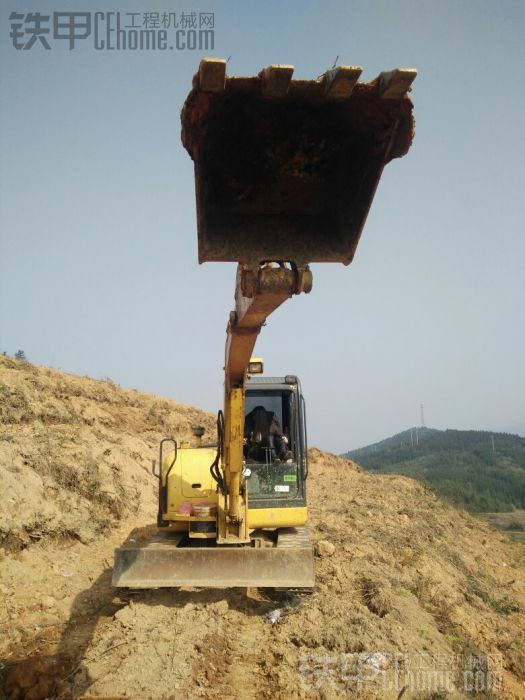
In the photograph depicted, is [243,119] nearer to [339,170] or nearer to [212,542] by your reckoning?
[339,170]

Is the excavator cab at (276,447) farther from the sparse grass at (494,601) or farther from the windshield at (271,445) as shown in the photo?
the sparse grass at (494,601)

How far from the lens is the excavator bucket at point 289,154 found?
2.40m

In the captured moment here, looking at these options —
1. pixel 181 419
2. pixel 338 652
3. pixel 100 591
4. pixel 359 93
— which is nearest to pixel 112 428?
pixel 181 419

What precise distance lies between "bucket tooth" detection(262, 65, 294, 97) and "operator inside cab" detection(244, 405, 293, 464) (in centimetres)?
533

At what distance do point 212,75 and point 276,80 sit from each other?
0.99 feet

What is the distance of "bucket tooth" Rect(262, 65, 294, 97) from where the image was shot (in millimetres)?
2275

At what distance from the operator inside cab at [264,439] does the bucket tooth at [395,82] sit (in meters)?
5.36

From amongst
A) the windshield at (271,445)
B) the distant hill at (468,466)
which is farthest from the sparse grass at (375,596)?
the distant hill at (468,466)

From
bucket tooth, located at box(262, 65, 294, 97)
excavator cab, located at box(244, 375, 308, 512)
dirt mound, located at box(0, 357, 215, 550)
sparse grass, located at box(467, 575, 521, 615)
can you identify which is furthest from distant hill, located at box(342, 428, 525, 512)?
bucket tooth, located at box(262, 65, 294, 97)

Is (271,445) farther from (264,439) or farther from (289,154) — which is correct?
(289,154)

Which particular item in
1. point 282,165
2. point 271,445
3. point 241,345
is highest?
point 282,165

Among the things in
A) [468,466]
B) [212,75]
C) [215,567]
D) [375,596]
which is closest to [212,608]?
[215,567]

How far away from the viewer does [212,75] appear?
227 cm

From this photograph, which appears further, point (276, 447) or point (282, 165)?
point (276, 447)
